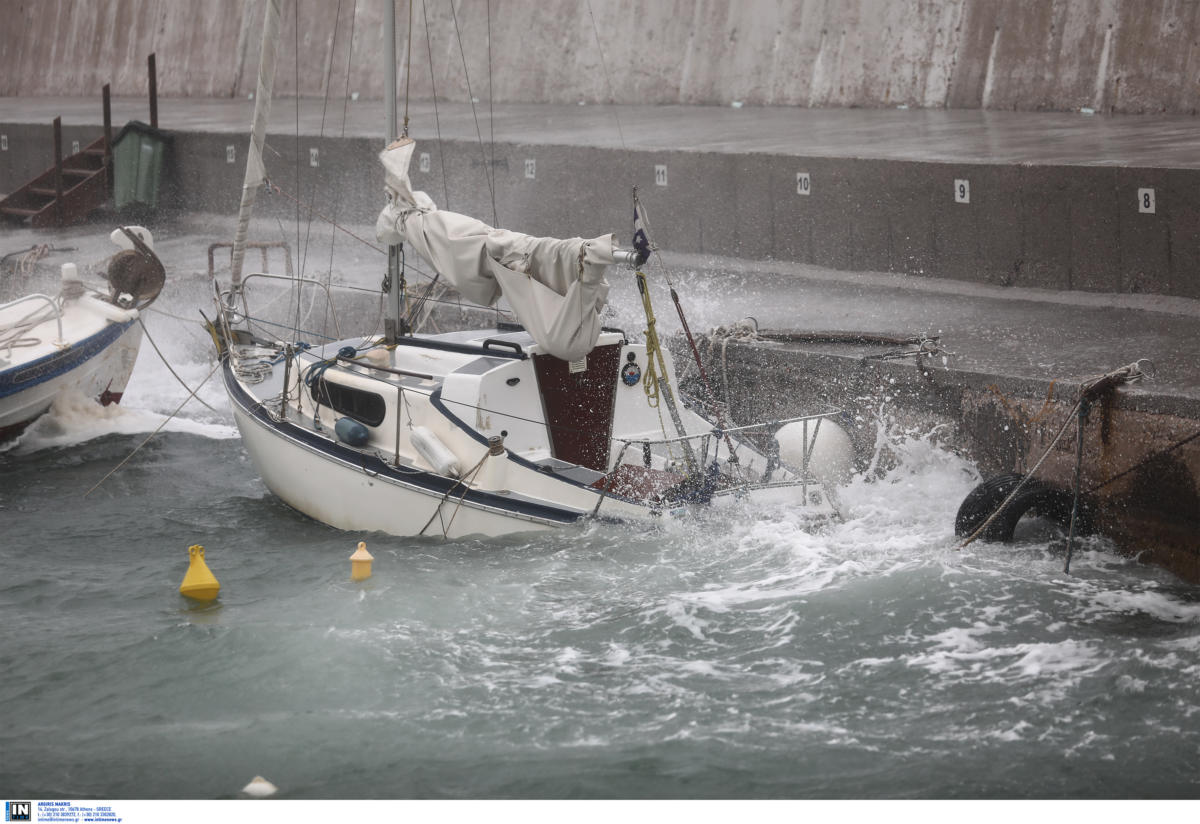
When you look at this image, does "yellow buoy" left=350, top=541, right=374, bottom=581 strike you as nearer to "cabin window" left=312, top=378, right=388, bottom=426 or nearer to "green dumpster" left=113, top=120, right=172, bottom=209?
"cabin window" left=312, top=378, right=388, bottom=426

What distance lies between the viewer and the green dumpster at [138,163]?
67.4 ft

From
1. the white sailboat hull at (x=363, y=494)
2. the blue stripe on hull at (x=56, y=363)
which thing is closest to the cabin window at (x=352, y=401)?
the white sailboat hull at (x=363, y=494)

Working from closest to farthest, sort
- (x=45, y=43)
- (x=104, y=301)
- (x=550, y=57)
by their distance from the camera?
(x=104, y=301) < (x=550, y=57) < (x=45, y=43)

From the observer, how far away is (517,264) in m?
9.70

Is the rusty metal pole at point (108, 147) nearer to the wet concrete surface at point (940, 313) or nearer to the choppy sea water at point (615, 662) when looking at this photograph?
the wet concrete surface at point (940, 313)

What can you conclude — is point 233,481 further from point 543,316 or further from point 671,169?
point 671,169

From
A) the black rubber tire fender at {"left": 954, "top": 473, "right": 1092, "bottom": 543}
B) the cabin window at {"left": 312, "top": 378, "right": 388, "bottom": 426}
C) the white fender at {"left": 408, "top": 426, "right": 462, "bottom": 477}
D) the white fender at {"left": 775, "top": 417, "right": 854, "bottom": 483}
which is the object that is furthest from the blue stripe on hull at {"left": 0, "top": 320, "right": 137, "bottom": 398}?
the black rubber tire fender at {"left": 954, "top": 473, "right": 1092, "bottom": 543}

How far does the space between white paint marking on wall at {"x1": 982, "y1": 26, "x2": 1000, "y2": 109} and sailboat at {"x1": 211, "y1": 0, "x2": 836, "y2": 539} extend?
26.8ft

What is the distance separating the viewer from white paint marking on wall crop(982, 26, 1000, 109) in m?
16.7

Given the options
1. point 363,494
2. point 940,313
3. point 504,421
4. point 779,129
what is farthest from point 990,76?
point 363,494

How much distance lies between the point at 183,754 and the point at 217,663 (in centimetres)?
111

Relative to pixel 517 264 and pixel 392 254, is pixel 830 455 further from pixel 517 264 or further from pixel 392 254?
pixel 392 254

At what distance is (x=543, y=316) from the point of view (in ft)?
31.4

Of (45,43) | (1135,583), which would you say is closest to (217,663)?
(1135,583)
